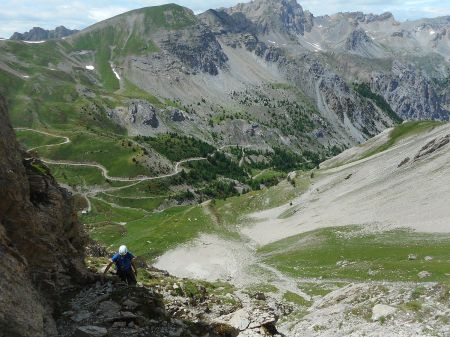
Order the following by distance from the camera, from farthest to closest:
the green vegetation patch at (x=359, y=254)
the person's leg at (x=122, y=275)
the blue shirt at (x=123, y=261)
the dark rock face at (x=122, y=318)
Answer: the green vegetation patch at (x=359, y=254), the person's leg at (x=122, y=275), the blue shirt at (x=123, y=261), the dark rock face at (x=122, y=318)

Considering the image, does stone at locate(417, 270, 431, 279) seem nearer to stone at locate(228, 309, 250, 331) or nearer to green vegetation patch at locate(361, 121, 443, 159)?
stone at locate(228, 309, 250, 331)

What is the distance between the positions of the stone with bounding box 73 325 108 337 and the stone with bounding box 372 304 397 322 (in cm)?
1788

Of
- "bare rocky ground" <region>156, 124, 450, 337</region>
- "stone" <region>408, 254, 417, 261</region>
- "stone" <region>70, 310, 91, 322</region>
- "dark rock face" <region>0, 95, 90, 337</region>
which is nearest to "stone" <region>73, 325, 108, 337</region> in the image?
"stone" <region>70, 310, 91, 322</region>

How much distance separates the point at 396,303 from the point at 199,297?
15741mm

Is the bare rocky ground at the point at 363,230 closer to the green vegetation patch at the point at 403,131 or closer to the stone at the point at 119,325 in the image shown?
the green vegetation patch at the point at 403,131

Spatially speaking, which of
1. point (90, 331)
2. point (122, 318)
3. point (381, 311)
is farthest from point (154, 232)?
point (90, 331)

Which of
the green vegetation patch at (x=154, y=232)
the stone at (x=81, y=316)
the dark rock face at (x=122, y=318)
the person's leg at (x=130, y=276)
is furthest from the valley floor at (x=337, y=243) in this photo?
the stone at (x=81, y=316)

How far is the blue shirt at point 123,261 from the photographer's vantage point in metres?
30.2

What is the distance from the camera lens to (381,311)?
32781 mm

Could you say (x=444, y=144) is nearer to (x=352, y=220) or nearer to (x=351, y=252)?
(x=352, y=220)

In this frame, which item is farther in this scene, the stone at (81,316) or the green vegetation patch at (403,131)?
the green vegetation patch at (403,131)

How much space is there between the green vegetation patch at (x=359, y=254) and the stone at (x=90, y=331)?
36.9 meters

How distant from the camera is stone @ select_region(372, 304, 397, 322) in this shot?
1265 inches

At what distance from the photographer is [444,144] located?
386ft
